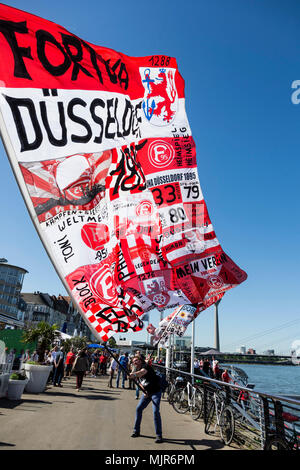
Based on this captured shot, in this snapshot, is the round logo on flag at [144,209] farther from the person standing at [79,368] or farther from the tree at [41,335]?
the tree at [41,335]

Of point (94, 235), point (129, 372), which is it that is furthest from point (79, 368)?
point (94, 235)

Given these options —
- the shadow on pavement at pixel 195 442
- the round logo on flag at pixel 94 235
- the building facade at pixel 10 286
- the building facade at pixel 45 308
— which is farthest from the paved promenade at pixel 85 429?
the building facade at pixel 45 308

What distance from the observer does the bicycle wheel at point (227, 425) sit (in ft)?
22.3

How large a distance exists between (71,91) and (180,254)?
575 centimetres

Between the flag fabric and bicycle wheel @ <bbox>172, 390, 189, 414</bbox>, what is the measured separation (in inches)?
172

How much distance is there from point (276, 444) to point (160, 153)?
21.1 ft

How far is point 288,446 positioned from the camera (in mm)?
5121

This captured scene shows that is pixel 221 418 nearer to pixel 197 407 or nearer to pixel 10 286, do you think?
pixel 197 407

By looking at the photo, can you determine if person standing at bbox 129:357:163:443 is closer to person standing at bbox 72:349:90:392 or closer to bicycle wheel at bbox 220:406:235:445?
bicycle wheel at bbox 220:406:235:445

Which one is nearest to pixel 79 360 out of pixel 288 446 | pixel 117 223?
pixel 117 223

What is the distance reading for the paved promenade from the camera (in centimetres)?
595

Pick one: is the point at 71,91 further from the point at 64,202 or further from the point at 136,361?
the point at 136,361

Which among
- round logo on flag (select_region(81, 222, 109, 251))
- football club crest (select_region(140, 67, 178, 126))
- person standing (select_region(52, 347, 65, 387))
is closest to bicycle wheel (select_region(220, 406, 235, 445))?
round logo on flag (select_region(81, 222, 109, 251))

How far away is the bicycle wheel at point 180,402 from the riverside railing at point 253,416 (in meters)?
1.19
